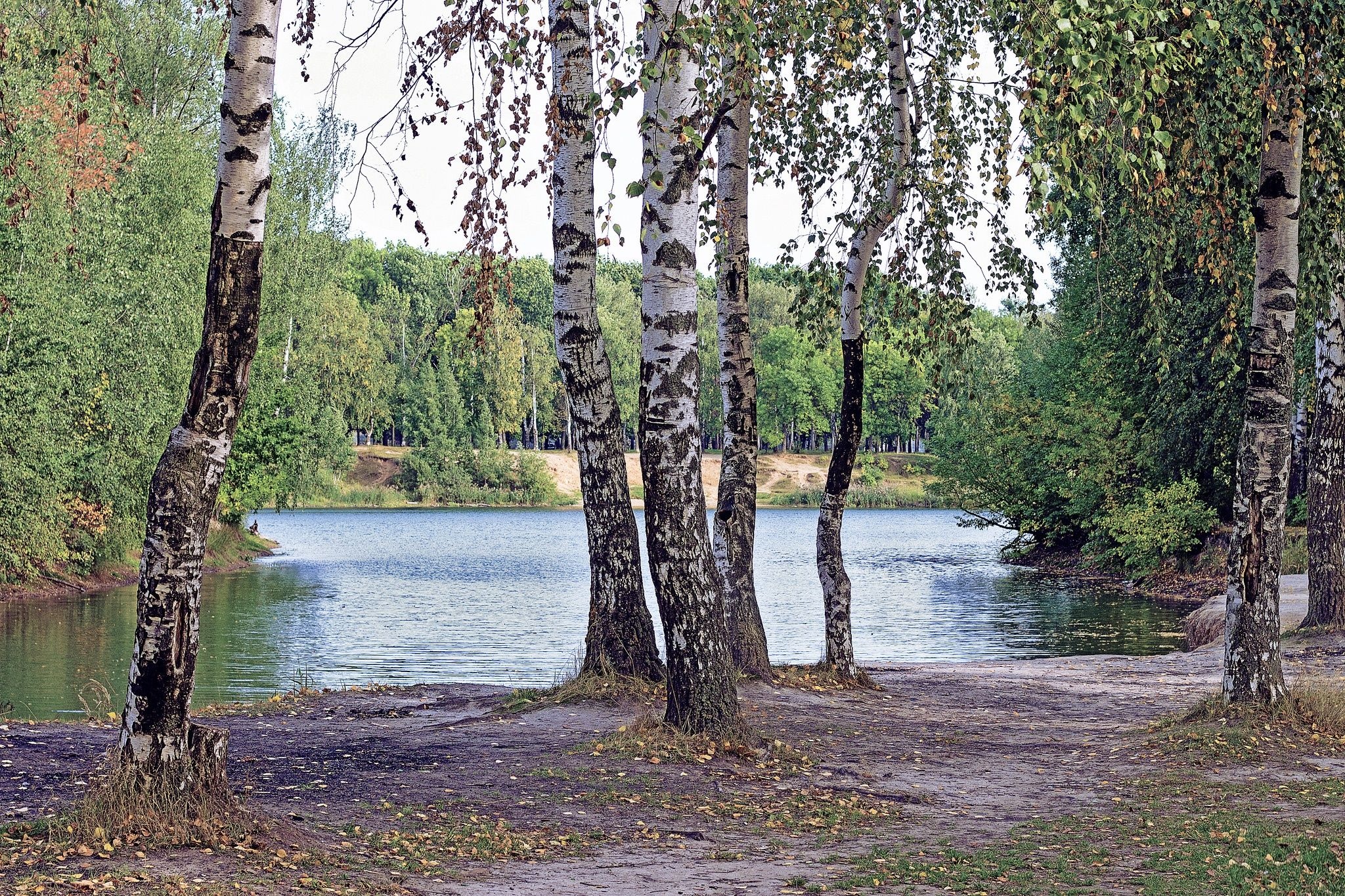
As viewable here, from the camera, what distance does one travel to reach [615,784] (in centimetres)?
910

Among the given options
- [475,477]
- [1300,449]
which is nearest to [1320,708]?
[1300,449]

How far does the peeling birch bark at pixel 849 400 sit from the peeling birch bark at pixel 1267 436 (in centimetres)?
405

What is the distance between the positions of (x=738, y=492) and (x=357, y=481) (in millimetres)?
76803

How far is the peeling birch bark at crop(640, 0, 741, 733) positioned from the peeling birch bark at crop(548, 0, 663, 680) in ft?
7.65

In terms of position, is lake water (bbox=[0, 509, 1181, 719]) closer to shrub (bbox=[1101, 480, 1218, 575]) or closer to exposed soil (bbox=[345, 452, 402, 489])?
shrub (bbox=[1101, 480, 1218, 575])

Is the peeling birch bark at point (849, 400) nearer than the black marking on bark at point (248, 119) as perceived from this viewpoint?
No

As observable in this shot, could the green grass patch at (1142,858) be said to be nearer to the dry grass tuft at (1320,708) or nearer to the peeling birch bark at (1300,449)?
the dry grass tuft at (1320,708)

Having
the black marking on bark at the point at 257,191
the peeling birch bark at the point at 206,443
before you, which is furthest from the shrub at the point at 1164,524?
the peeling birch bark at the point at 206,443

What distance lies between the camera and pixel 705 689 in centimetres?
1002

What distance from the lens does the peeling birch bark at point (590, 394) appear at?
488 inches

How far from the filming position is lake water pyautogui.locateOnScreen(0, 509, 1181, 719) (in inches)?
806

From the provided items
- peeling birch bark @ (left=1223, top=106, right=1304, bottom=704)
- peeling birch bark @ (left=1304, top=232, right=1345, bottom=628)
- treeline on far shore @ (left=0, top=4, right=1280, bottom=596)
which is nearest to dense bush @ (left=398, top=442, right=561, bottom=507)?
treeline on far shore @ (left=0, top=4, right=1280, bottom=596)

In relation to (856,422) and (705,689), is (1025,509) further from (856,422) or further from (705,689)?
(705,689)

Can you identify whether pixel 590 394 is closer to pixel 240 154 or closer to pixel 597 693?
pixel 597 693
